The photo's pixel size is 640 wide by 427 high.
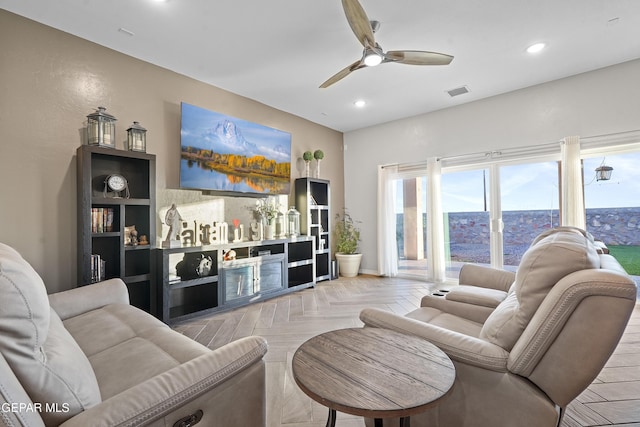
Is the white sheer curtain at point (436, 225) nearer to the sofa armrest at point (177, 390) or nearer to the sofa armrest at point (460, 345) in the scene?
the sofa armrest at point (460, 345)

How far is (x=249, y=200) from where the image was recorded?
430 centimetres

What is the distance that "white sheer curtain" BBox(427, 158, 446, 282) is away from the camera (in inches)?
187

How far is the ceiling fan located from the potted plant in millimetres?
3349

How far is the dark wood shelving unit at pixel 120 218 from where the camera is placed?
2576 millimetres

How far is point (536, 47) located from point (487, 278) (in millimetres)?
2520

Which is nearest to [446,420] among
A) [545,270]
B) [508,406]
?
[508,406]

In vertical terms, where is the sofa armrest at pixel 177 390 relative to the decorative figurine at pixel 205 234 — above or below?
below

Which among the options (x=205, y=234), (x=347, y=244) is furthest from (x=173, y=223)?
(x=347, y=244)

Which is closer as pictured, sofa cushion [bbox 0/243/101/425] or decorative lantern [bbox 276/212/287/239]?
sofa cushion [bbox 0/243/101/425]

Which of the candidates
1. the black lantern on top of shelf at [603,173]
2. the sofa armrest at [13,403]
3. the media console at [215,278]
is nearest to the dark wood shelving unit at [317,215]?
the media console at [215,278]

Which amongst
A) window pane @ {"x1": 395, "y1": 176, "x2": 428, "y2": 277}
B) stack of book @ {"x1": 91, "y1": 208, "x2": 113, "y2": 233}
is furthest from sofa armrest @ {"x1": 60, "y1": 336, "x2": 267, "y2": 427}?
window pane @ {"x1": 395, "y1": 176, "x2": 428, "y2": 277}

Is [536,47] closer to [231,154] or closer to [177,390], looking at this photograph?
[231,154]

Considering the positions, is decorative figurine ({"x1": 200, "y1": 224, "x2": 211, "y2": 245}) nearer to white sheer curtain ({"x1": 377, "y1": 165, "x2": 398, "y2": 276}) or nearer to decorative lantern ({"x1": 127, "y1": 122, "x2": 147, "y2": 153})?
decorative lantern ({"x1": 127, "y1": 122, "x2": 147, "y2": 153})

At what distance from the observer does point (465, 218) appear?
4715 millimetres
